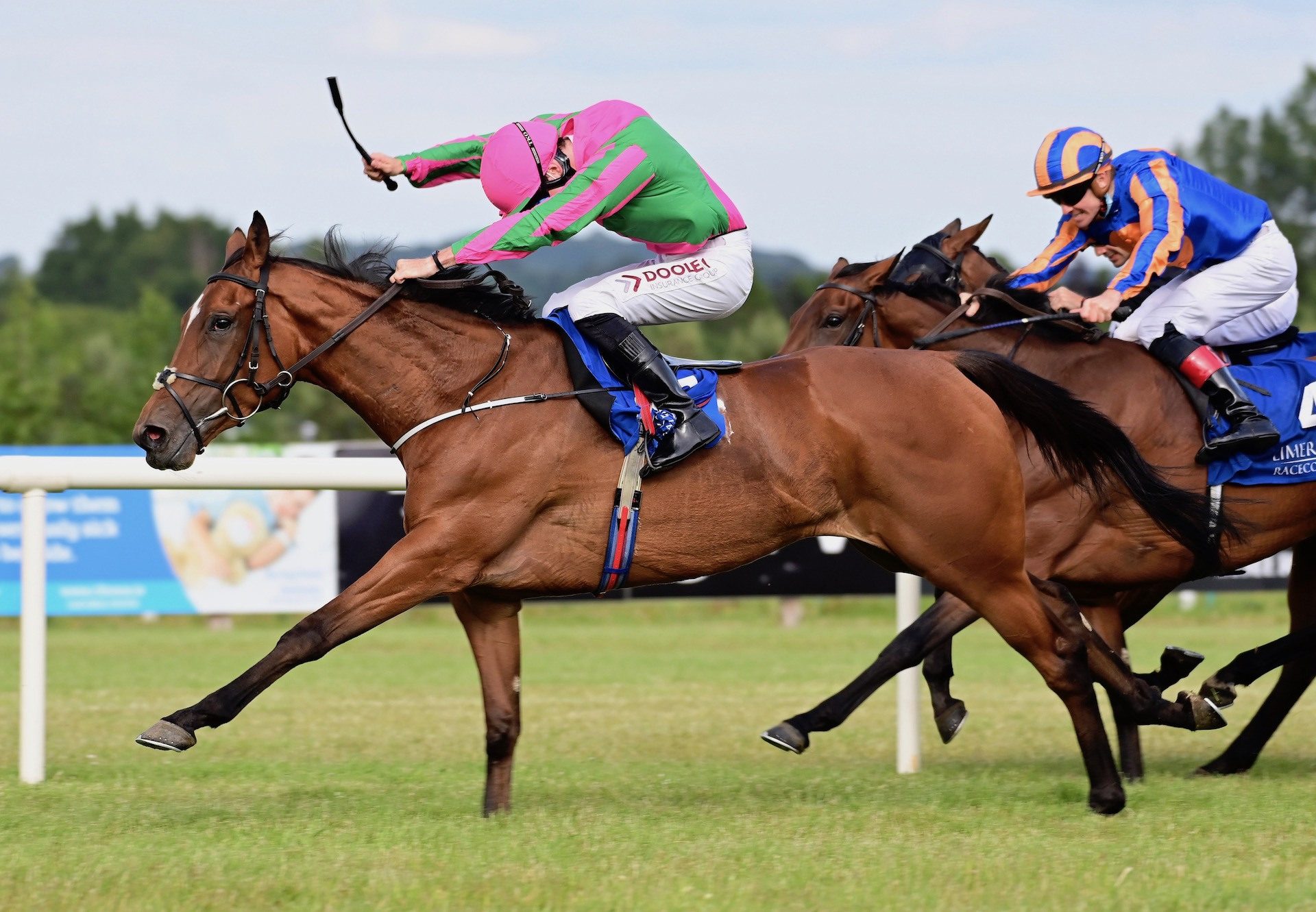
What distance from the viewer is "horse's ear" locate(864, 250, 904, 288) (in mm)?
7125

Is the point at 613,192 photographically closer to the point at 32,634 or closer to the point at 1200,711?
the point at 32,634

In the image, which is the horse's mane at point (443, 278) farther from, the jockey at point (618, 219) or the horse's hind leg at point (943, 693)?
the horse's hind leg at point (943, 693)

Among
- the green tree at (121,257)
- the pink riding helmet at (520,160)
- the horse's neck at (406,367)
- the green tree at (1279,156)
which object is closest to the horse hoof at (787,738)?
the horse's neck at (406,367)

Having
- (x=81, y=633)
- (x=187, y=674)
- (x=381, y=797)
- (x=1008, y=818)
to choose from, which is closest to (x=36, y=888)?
(x=381, y=797)

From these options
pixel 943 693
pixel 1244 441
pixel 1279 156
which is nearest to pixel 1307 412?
pixel 1244 441

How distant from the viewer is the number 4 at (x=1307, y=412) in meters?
6.29

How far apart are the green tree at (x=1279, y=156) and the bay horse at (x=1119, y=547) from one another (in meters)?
79.3

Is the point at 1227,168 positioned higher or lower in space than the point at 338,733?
higher

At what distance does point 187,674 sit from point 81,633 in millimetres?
5528

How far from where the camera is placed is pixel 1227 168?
83500 millimetres

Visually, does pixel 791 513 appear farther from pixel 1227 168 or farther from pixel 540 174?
pixel 1227 168

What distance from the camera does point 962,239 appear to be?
7.47 m

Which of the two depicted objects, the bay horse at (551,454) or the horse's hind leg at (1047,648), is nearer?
the bay horse at (551,454)

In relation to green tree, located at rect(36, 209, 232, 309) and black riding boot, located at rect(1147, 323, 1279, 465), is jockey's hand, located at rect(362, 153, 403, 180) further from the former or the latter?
green tree, located at rect(36, 209, 232, 309)
